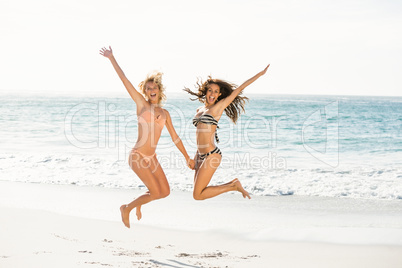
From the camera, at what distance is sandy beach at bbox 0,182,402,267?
564cm

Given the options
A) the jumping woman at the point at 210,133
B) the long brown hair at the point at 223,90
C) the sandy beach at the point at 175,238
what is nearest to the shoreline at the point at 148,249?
the sandy beach at the point at 175,238

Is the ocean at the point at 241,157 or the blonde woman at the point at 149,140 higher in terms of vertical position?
the blonde woman at the point at 149,140

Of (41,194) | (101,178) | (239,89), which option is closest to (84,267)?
(239,89)

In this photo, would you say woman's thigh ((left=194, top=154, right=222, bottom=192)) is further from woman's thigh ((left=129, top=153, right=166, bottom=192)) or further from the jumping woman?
woman's thigh ((left=129, top=153, right=166, bottom=192))

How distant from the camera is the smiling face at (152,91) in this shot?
17.8ft

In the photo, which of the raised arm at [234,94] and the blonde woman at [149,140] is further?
the raised arm at [234,94]

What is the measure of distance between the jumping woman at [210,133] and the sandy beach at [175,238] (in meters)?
0.91

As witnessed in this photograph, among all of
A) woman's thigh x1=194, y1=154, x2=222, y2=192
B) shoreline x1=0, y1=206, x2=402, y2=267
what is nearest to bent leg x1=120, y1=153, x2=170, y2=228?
woman's thigh x1=194, y1=154, x2=222, y2=192

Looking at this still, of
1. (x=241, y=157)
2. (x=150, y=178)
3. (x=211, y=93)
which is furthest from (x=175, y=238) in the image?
(x=241, y=157)

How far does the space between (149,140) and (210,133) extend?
752 millimetres

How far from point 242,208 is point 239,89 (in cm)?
350

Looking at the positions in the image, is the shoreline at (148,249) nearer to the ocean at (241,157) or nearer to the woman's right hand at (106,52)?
the woman's right hand at (106,52)

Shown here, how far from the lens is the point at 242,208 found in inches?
335

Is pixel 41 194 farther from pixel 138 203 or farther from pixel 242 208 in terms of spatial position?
pixel 138 203
